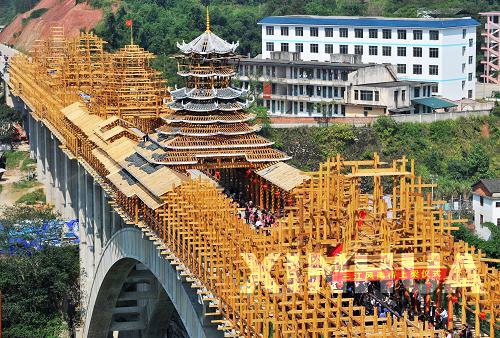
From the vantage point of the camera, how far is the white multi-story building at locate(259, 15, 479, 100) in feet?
393

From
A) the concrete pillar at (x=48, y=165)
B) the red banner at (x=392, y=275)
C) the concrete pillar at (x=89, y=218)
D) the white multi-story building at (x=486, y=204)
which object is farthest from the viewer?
the concrete pillar at (x=48, y=165)

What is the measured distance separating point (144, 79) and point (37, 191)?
33929mm

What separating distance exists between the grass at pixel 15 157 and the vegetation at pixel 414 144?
99.7ft

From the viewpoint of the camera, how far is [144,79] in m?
85.9

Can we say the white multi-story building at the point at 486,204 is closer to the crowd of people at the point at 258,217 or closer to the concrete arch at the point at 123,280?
the concrete arch at the point at 123,280

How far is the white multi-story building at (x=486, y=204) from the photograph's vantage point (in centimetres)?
9106

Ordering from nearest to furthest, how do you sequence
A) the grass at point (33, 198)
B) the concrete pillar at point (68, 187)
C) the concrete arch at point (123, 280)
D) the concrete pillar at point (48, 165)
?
the concrete arch at point (123, 280), the concrete pillar at point (68, 187), the concrete pillar at point (48, 165), the grass at point (33, 198)

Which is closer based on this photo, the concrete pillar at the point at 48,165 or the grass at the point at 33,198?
the concrete pillar at the point at 48,165

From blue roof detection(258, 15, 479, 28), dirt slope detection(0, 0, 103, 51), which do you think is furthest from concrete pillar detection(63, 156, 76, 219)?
dirt slope detection(0, 0, 103, 51)

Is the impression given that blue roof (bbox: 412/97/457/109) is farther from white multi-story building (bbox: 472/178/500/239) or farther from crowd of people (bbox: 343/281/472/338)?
crowd of people (bbox: 343/281/472/338)

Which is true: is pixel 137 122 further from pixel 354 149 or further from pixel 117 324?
pixel 354 149

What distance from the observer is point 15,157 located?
430 ft

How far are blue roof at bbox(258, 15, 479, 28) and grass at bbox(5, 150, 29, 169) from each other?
27.7 metres

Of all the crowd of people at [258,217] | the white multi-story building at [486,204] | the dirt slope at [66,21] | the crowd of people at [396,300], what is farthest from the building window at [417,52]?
the crowd of people at [396,300]
